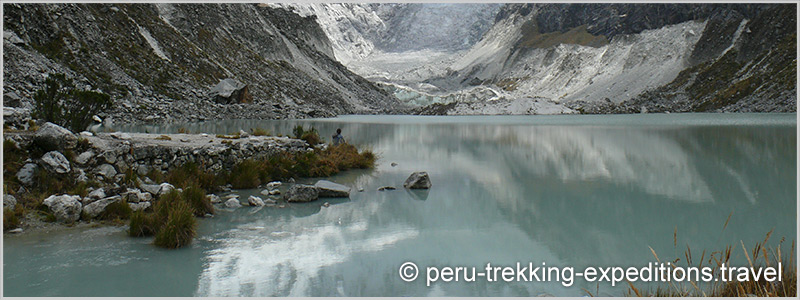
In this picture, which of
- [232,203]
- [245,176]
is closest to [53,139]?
[232,203]

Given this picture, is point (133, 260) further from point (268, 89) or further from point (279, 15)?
point (279, 15)

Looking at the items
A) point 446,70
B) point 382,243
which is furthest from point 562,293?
point 446,70

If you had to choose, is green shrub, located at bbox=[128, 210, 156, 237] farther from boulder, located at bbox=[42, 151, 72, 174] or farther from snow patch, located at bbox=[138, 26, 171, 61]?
snow patch, located at bbox=[138, 26, 171, 61]

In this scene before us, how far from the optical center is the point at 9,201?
7449mm

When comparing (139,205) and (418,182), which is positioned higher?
(418,182)

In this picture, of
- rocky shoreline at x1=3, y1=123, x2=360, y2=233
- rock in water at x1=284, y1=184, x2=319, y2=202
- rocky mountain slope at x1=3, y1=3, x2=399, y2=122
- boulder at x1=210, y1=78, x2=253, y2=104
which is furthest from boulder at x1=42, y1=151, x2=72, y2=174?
boulder at x1=210, y1=78, x2=253, y2=104

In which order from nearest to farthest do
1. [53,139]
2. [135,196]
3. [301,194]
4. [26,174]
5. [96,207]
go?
[96,207] < [135,196] < [26,174] < [53,139] < [301,194]

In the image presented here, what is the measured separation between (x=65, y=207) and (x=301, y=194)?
3.73 metres

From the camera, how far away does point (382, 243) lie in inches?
274

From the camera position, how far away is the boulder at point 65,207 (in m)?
7.38

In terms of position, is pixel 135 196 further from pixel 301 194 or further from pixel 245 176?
pixel 245 176

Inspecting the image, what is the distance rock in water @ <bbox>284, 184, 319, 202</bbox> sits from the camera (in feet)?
31.8

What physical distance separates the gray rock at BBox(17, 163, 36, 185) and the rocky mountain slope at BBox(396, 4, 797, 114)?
7565 cm

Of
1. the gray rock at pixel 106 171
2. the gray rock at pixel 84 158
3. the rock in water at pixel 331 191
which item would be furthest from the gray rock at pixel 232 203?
the gray rock at pixel 84 158
